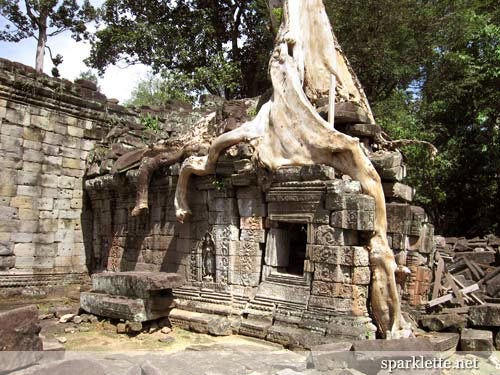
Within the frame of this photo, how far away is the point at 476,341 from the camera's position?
656 cm

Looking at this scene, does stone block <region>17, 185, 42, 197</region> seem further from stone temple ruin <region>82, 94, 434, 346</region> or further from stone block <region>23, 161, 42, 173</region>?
stone temple ruin <region>82, 94, 434, 346</region>

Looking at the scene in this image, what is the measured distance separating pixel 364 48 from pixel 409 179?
4800mm

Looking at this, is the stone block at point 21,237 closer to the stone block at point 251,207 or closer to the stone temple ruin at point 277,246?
the stone temple ruin at point 277,246

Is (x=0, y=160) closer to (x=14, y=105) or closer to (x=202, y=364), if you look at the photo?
(x=14, y=105)

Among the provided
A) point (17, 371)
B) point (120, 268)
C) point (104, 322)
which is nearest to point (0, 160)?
point (120, 268)

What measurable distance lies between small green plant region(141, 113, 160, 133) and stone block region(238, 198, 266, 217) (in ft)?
22.5

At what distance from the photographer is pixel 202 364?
5453mm

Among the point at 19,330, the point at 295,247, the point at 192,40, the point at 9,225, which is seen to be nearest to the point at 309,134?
the point at 295,247

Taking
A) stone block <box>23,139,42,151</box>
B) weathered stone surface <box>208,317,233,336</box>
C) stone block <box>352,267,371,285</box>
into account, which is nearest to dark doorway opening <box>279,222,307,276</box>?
weathered stone surface <box>208,317,233,336</box>

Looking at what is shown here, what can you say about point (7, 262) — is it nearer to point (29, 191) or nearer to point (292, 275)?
point (29, 191)

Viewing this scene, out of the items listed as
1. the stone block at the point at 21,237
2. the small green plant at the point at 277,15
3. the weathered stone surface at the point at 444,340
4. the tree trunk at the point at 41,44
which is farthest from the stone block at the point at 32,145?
the tree trunk at the point at 41,44

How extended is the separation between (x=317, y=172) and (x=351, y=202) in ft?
2.20

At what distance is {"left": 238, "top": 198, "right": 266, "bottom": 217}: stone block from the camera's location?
24.3ft

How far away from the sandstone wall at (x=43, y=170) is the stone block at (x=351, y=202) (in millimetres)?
7856
